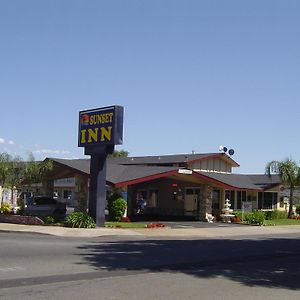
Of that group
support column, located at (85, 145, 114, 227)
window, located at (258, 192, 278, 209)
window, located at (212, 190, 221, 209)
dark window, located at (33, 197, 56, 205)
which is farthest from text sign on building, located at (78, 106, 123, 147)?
window, located at (258, 192, 278, 209)

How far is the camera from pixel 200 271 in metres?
13.0

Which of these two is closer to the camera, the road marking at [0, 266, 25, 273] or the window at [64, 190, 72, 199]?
the road marking at [0, 266, 25, 273]

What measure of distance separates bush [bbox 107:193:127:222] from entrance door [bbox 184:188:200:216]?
9668mm

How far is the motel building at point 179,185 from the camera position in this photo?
34438mm

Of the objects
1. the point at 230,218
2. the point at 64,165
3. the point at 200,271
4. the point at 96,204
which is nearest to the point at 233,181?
the point at 230,218

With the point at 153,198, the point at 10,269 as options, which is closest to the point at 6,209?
the point at 153,198

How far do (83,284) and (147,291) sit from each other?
1.35 metres

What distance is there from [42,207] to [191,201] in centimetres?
1188

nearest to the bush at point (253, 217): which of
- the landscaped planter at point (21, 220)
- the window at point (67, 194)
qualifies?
the landscaped planter at point (21, 220)

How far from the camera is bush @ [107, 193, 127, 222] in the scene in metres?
32.6

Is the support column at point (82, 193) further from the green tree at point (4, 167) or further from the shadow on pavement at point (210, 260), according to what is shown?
the shadow on pavement at point (210, 260)

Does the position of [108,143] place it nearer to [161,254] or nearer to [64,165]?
[64,165]

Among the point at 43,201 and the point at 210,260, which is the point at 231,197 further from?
the point at 210,260

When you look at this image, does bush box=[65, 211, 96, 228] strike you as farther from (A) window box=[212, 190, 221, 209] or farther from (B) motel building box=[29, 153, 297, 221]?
(A) window box=[212, 190, 221, 209]
